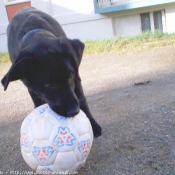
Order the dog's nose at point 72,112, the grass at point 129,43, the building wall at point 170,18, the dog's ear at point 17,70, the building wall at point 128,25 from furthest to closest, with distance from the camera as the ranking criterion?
the building wall at point 128,25
the building wall at point 170,18
the grass at point 129,43
the dog's ear at point 17,70
the dog's nose at point 72,112

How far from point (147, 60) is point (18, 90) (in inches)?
83.1

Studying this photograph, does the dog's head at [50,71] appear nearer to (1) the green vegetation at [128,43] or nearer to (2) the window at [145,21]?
(1) the green vegetation at [128,43]

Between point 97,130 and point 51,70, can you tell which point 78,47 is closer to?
point 51,70

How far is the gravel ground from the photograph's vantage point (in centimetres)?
204

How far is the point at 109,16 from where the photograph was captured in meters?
8.20

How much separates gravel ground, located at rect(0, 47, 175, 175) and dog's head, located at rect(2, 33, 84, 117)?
46cm

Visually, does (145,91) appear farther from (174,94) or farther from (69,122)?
(69,122)

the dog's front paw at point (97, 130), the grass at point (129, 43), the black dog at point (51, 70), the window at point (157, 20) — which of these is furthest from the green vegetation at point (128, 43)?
the black dog at point (51, 70)

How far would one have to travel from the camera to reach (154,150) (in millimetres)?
2133

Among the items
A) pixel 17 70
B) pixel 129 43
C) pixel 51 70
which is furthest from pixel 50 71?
pixel 129 43

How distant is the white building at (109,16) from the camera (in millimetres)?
7831

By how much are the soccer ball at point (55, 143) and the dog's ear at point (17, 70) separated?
1.07 ft

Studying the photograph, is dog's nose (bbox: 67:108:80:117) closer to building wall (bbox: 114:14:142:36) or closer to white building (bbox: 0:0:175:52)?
white building (bbox: 0:0:175:52)

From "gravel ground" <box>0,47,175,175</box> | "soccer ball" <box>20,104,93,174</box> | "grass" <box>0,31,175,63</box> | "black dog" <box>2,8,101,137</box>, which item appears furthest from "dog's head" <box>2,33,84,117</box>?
"grass" <box>0,31,175,63</box>
